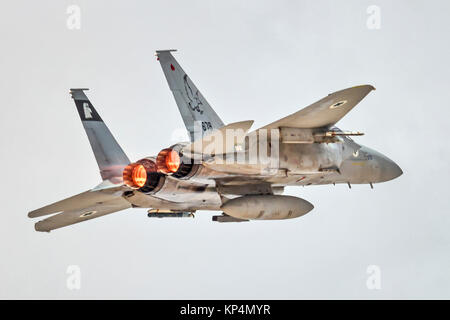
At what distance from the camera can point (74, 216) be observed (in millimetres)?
17828

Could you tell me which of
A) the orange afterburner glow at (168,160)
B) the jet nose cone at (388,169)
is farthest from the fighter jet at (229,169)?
the jet nose cone at (388,169)

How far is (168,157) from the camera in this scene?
14.8 m

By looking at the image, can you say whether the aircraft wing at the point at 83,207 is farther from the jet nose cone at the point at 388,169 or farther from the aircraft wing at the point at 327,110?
the jet nose cone at the point at 388,169

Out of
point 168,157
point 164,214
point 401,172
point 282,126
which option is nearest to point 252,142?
point 282,126

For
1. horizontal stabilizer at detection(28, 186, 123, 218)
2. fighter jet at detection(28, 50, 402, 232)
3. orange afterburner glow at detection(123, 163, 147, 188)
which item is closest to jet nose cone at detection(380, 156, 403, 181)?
fighter jet at detection(28, 50, 402, 232)

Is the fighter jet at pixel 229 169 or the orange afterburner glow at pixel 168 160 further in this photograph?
the fighter jet at pixel 229 169

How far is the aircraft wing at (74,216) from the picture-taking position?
17625mm

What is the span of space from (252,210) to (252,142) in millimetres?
1306

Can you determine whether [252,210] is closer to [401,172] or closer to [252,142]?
[252,142]

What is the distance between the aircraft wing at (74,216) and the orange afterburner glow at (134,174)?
2.30m

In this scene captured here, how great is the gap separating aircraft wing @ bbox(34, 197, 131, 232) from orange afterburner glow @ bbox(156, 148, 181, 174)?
2938mm

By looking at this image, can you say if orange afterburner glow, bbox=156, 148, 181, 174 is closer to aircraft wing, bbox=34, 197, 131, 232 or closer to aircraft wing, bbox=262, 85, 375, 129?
aircraft wing, bbox=262, 85, 375, 129

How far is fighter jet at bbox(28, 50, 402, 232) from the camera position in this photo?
1523 centimetres

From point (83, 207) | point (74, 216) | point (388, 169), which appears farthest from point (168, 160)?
point (388, 169)
